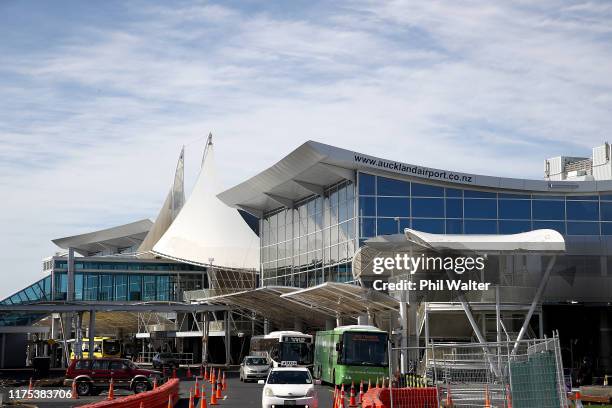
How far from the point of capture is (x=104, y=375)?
39125 mm

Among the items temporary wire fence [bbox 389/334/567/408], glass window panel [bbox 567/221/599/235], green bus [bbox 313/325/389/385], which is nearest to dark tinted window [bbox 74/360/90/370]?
green bus [bbox 313/325/389/385]

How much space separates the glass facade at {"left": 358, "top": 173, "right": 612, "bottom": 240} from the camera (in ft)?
199

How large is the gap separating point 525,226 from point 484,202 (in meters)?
2.79

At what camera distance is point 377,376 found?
40.2 m

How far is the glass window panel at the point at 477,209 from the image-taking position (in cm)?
6109

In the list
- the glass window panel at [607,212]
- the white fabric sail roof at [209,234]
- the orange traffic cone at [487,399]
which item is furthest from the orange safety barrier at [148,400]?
the white fabric sail roof at [209,234]

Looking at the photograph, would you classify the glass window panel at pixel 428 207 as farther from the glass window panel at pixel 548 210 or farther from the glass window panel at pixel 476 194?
the glass window panel at pixel 548 210

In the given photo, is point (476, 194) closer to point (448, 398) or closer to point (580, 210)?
point (580, 210)

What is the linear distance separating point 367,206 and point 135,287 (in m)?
41.7

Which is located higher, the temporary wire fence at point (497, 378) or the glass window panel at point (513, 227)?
the glass window panel at point (513, 227)

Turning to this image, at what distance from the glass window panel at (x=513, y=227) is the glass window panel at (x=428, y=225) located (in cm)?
357

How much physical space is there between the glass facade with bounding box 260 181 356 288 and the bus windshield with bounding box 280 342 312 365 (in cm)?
752

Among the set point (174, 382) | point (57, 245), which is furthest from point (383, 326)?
point (57, 245)

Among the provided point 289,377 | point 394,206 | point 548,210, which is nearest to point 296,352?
point 394,206
